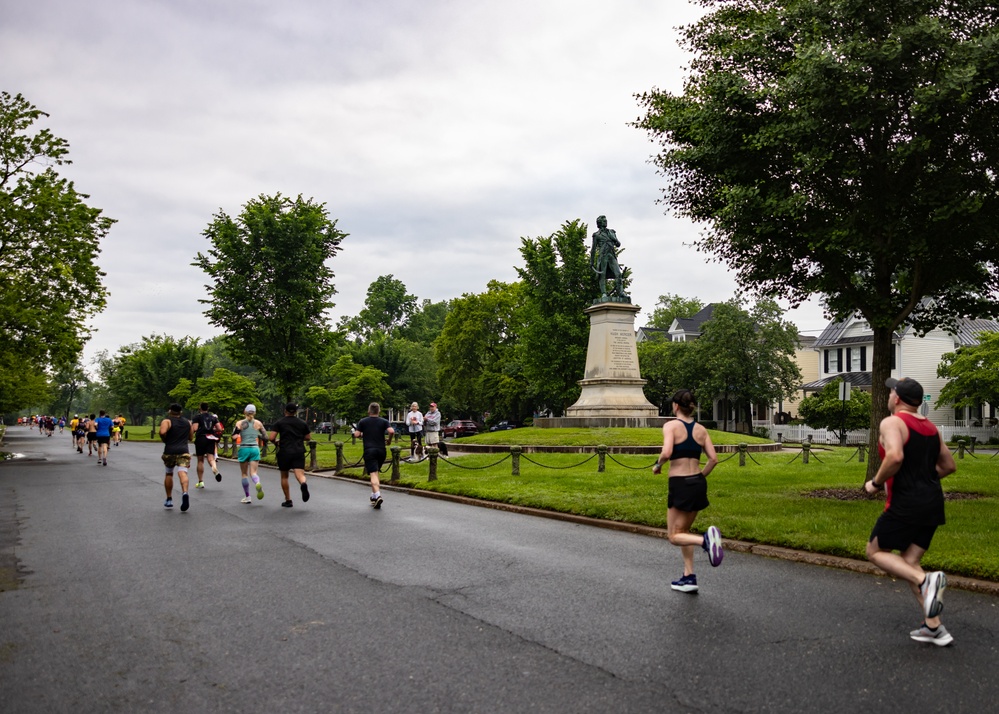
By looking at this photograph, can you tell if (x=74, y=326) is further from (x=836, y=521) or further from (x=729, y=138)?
(x=836, y=521)

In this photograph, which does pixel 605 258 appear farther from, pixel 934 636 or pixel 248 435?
pixel 934 636

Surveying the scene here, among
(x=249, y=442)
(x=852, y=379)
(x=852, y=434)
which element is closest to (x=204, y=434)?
(x=249, y=442)

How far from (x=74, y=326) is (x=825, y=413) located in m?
38.0

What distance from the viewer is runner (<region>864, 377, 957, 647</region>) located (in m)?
5.52

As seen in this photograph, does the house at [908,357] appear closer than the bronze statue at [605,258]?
No

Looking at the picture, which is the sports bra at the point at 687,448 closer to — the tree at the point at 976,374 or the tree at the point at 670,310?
the tree at the point at 976,374

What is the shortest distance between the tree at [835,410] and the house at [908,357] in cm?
296

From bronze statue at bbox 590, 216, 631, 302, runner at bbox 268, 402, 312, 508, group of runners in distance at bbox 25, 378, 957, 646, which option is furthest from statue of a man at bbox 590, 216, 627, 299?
group of runners in distance at bbox 25, 378, 957, 646

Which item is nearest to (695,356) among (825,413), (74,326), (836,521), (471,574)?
(825,413)

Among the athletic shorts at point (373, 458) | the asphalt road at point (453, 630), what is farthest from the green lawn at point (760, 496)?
the athletic shorts at point (373, 458)

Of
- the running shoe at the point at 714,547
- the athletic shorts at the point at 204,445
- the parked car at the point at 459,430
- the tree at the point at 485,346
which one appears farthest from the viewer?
the tree at the point at 485,346

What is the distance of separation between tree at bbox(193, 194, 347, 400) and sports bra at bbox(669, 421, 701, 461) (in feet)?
94.4

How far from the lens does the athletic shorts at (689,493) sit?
7148mm

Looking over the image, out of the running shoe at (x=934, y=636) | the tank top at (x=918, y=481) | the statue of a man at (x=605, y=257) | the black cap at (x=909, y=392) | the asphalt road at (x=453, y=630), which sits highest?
the statue of a man at (x=605, y=257)
